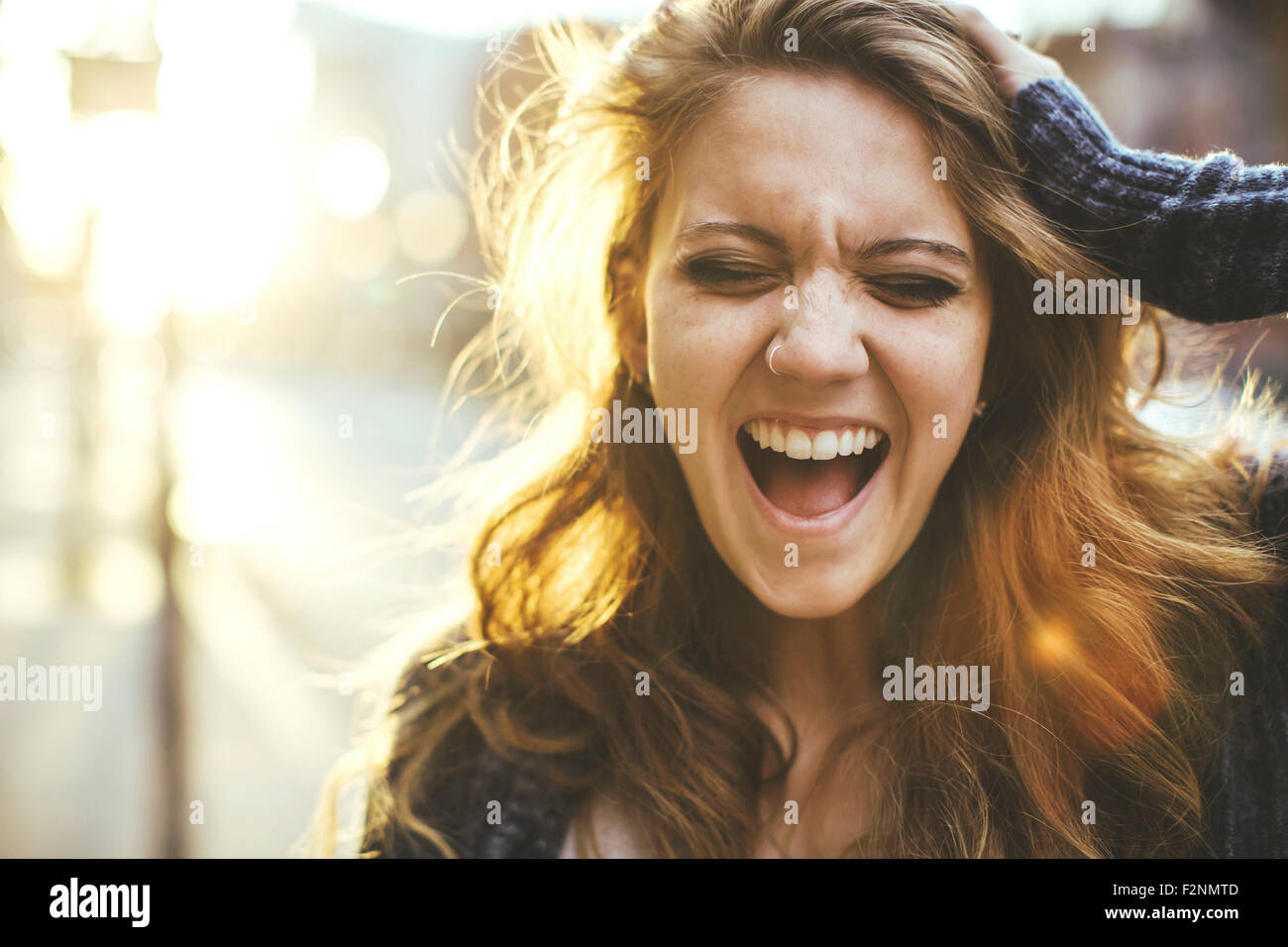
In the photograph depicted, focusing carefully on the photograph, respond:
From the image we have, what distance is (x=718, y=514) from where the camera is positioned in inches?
64.1

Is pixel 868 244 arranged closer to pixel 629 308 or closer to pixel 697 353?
pixel 697 353

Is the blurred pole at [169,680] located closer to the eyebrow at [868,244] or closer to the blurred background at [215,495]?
the blurred background at [215,495]

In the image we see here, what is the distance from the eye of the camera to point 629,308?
1796 mm

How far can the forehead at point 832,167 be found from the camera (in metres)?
1.46

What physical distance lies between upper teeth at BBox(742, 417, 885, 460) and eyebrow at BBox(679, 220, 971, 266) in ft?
0.92

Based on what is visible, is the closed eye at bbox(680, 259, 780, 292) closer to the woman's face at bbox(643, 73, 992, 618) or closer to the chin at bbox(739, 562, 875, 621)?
the woman's face at bbox(643, 73, 992, 618)

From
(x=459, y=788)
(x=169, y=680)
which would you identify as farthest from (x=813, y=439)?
(x=169, y=680)

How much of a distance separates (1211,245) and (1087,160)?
23cm

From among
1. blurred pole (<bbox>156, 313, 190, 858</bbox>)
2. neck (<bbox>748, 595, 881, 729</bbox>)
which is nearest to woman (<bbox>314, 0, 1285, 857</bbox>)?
neck (<bbox>748, 595, 881, 729</bbox>)

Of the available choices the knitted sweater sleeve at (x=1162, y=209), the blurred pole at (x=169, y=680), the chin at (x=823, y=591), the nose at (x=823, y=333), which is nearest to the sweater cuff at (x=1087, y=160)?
the knitted sweater sleeve at (x=1162, y=209)
